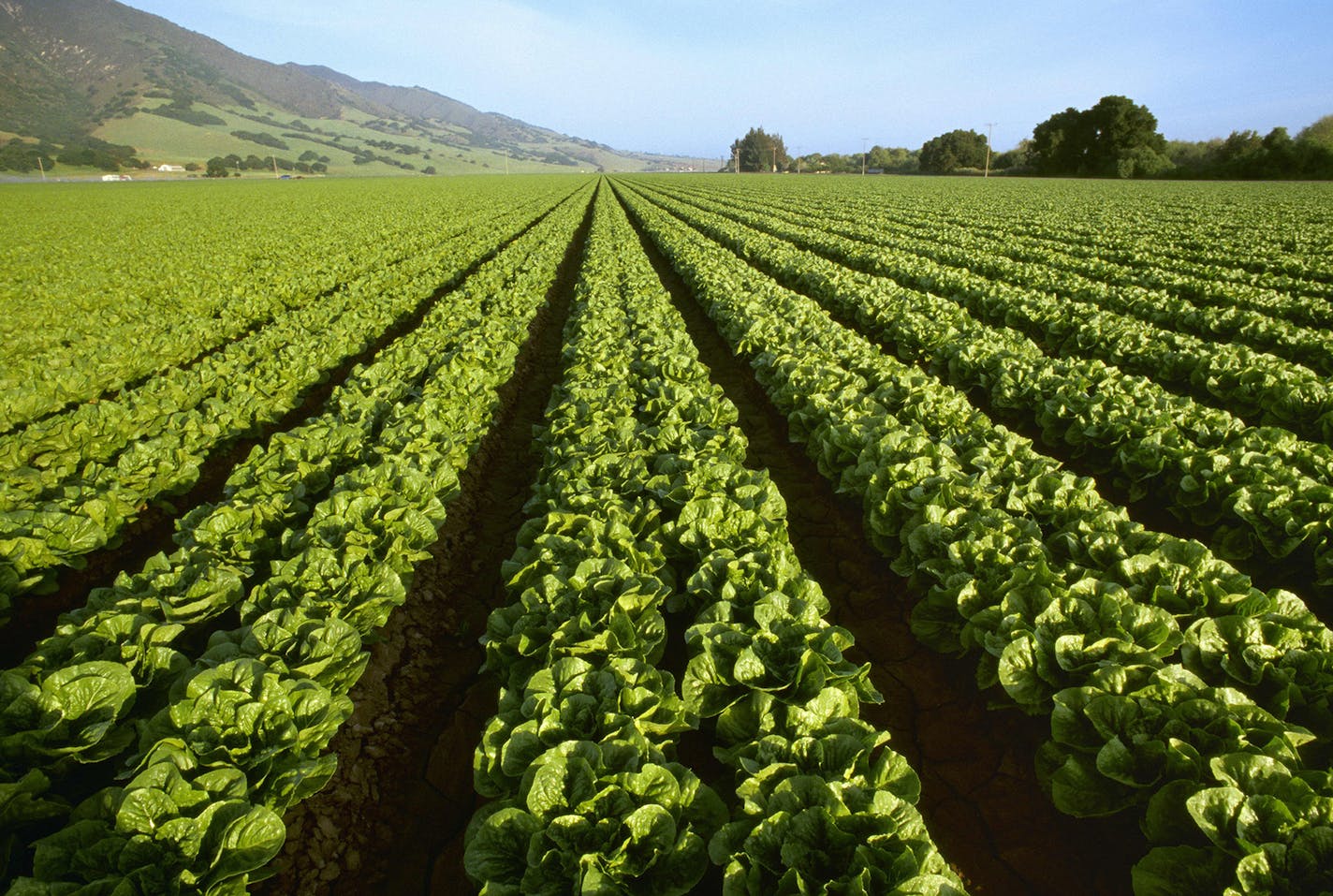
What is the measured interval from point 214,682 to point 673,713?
2.51m

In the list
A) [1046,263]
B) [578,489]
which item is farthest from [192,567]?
[1046,263]

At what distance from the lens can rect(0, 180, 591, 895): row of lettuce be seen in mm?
2699

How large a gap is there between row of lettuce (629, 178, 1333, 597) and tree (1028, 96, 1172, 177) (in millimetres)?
81149

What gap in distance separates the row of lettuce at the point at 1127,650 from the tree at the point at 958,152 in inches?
4392

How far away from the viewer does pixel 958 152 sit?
98312 millimetres

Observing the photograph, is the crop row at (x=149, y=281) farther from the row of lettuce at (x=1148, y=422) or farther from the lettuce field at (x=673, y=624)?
the row of lettuce at (x=1148, y=422)

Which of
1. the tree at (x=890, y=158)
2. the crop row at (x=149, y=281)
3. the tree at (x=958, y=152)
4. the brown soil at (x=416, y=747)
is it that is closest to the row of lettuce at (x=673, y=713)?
the brown soil at (x=416, y=747)

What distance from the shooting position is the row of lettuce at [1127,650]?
2484 mm

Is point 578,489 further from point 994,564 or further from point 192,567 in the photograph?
point 994,564

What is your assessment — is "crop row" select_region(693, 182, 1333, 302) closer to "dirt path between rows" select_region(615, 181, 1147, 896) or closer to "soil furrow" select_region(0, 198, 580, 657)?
"dirt path between rows" select_region(615, 181, 1147, 896)

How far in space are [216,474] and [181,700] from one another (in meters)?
5.73

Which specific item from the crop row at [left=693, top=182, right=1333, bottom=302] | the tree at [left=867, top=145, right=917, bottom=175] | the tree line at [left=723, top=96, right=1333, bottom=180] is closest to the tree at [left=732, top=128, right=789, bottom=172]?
the tree at [left=867, top=145, right=917, bottom=175]

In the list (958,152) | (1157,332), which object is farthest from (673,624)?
(958,152)

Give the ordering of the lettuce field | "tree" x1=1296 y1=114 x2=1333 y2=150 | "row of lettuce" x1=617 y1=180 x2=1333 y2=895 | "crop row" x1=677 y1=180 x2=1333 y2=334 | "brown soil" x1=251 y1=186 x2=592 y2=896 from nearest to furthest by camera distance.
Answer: "row of lettuce" x1=617 y1=180 x2=1333 y2=895, the lettuce field, "brown soil" x1=251 y1=186 x2=592 y2=896, "crop row" x1=677 y1=180 x2=1333 y2=334, "tree" x1=1296 y1=114 x2=1333 y2=150
